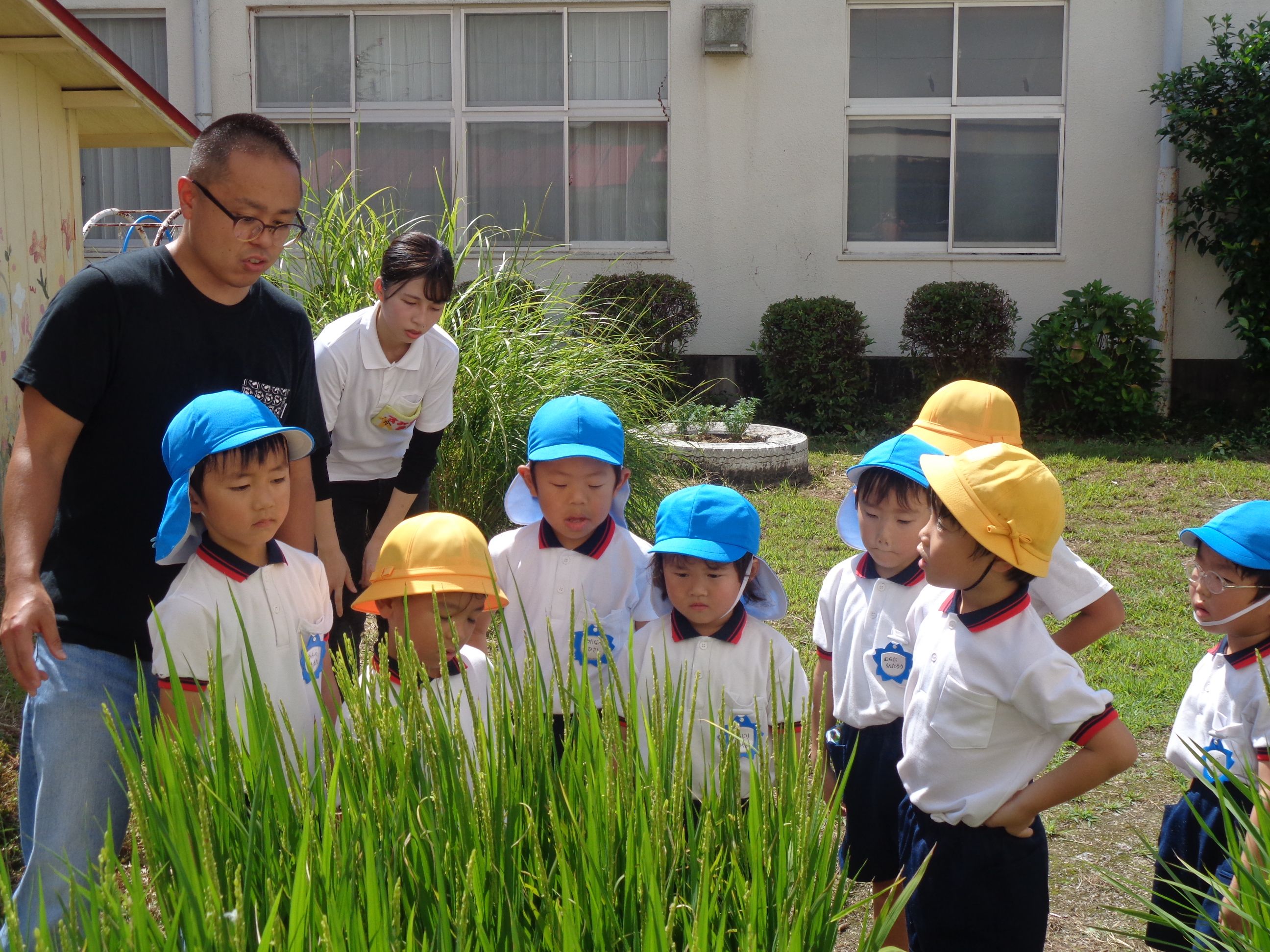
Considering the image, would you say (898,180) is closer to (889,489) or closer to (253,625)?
(889,489)

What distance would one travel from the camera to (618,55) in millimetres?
10883

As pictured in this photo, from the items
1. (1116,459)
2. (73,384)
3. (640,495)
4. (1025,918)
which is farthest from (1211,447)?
(73,384)

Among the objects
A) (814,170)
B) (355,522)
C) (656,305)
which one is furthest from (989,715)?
(814,170)

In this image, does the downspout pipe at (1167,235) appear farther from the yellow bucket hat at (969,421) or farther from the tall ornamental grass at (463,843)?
the tall ornamental grass at (463,843)

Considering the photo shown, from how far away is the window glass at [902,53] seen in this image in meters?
10.7

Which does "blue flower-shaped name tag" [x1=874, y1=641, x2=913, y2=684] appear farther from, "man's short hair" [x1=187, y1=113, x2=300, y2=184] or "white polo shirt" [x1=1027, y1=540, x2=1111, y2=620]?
"man's short hair" [x1=187, y1=113, x2=300, y2=184]

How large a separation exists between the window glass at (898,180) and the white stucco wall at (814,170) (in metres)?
0.29

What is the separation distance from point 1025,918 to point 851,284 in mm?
9120

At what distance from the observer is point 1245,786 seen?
1865mm

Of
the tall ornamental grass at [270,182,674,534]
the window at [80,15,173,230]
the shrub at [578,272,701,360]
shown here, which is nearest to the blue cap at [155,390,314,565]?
the tall ornamental grass at [270,182,674,534]

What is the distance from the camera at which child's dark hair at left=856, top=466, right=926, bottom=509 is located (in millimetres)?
2674

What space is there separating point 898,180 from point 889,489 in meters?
8.88

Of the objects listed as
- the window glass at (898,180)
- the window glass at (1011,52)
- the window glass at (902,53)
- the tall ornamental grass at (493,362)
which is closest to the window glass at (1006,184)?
the window glass at (898,180)

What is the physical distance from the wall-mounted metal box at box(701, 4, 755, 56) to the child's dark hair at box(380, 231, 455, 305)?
293 inches
